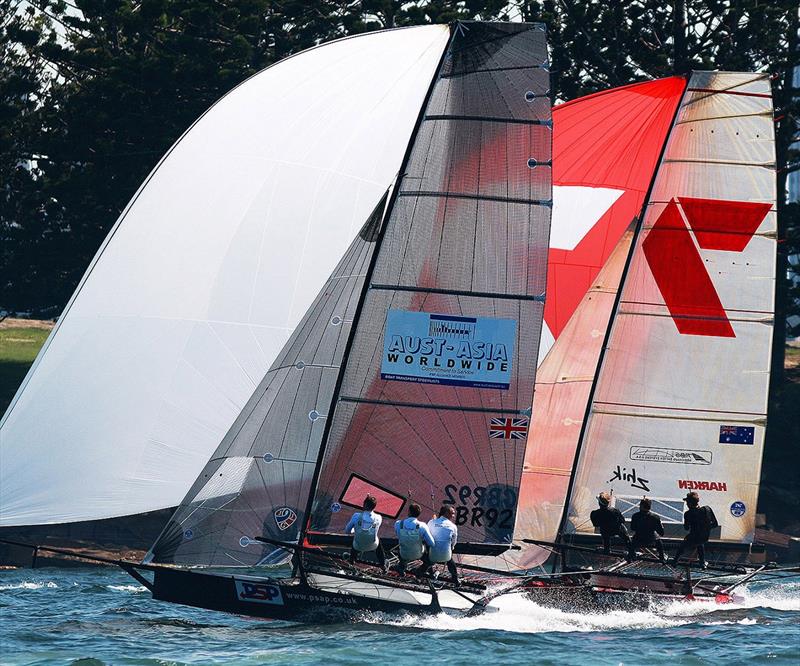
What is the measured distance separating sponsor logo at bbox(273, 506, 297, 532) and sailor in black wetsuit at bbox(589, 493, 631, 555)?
4.55 meters

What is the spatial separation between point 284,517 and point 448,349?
9.23 ft

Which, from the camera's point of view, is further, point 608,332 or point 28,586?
point 28,586

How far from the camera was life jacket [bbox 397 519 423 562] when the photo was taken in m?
16.7

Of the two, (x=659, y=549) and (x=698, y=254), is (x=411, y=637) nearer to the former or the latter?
(x=659, y=549)

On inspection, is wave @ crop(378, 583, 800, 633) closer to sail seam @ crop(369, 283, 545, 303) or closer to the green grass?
sail seam @ crop(369, 283, 545, 303)

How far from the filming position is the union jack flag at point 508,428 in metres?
17.6

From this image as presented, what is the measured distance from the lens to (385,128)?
17.6 metres

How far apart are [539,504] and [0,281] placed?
2214cm

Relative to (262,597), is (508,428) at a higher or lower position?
higher

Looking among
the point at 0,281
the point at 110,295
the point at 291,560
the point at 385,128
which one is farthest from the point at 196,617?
the point at 0,281

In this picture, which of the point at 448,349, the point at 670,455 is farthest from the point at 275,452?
the point at 670,455

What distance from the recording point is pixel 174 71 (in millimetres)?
37812

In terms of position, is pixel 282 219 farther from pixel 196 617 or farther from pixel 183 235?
pixel 196 617

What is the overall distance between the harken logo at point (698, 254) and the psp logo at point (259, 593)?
725 cm
